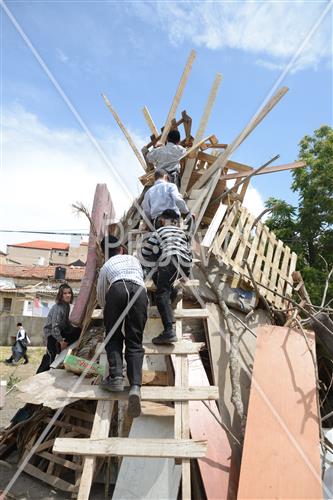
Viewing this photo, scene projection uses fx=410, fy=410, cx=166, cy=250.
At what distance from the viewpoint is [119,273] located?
3.48m

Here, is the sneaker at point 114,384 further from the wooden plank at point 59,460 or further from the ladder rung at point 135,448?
the wooden plank at point 59,460

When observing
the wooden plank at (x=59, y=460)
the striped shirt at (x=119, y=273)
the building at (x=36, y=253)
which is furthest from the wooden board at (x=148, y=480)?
the building at (x=36, y=253)

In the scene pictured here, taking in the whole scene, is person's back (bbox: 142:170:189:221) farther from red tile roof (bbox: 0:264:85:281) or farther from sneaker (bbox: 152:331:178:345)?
red tile roof (bbox: 0:264:85:281)

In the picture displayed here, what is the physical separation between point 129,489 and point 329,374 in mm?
3329

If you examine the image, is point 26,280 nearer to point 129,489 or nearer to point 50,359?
point 50,359

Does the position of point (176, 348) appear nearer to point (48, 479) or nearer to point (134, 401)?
point (134, 401)

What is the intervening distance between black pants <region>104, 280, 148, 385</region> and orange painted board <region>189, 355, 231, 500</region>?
3.22 ft

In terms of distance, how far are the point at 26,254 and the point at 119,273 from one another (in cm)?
5616

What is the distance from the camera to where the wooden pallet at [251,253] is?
5.59m

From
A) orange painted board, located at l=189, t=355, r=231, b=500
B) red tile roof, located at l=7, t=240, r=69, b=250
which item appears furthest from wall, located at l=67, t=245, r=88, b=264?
orange painted board, located at l=189, t=355, r=231, b=500

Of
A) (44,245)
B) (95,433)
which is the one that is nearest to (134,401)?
(95,433)

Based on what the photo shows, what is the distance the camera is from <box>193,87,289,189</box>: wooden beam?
6.52 meters

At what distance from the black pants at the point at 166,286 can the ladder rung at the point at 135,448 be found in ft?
3.61

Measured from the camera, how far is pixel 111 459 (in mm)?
4230
